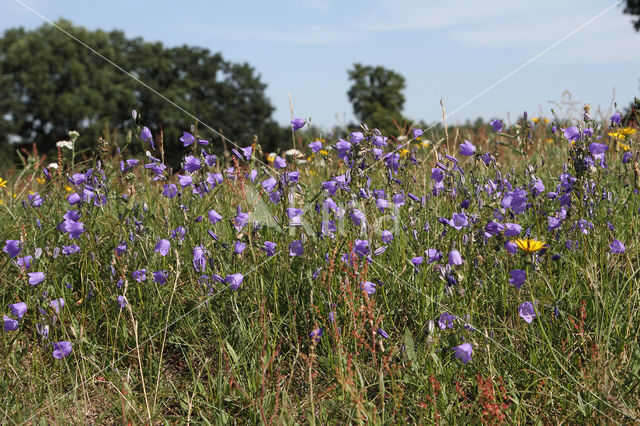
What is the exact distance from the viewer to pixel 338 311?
2.66 metres

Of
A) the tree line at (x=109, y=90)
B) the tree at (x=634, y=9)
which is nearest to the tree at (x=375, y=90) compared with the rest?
the tree line at (x=109, y=90)

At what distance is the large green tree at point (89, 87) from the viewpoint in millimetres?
39219

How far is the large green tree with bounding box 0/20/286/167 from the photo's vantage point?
39219 mm

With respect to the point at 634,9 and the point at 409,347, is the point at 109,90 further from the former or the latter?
the point at 409,347

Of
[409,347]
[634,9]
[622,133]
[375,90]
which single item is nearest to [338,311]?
[409,347]

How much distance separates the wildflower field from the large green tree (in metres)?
34.4

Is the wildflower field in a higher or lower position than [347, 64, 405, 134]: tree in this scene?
higher

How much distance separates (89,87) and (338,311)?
4182 cm

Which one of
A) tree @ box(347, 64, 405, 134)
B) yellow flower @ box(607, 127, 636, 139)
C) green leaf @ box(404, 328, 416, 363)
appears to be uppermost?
yellow flower @ box(607, 127, 636, 139)

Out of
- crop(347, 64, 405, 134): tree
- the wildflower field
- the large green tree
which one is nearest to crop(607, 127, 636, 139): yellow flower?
the wildflower field

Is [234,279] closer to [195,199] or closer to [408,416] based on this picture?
[408,416]

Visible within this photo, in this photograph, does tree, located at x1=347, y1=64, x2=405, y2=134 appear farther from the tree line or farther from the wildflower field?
the wildflower field

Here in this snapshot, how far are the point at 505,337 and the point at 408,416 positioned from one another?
0.60 meters

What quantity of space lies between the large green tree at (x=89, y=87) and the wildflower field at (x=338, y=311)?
3443cm
